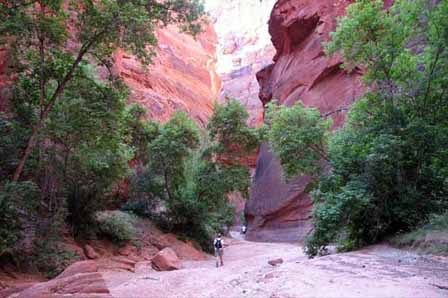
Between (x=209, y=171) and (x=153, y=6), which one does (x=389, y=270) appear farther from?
(x=209, y=171)

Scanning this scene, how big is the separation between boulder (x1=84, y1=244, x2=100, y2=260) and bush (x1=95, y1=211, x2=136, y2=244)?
2.06m

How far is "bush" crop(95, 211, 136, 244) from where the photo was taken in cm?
1706

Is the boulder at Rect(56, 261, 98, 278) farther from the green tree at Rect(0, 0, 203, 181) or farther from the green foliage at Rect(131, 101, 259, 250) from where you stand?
the green foliage at Rect(131, 101, 259, 250)

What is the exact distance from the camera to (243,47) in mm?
96188

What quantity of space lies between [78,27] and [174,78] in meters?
26.8

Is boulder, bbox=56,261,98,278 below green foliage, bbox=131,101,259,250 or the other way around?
below

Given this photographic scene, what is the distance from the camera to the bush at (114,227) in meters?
17.1

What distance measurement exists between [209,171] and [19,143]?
10.9 meters

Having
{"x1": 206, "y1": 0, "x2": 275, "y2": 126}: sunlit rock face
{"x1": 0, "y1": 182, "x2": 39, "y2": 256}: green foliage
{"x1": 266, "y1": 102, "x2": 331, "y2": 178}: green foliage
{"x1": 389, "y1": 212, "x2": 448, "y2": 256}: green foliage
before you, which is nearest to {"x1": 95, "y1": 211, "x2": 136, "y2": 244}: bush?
{"x1": 0, "y1": 182, "x2": 39, "y2": 256}: green foliage

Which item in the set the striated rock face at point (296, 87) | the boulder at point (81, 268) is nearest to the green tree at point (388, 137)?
the boulder at point (81, 268)

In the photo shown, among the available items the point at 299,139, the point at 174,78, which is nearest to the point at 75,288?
the point at 299,139

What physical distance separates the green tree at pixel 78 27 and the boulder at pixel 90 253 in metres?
4.92

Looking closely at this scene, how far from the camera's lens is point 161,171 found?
2075cm

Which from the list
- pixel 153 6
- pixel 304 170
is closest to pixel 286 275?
pixel 304 170
